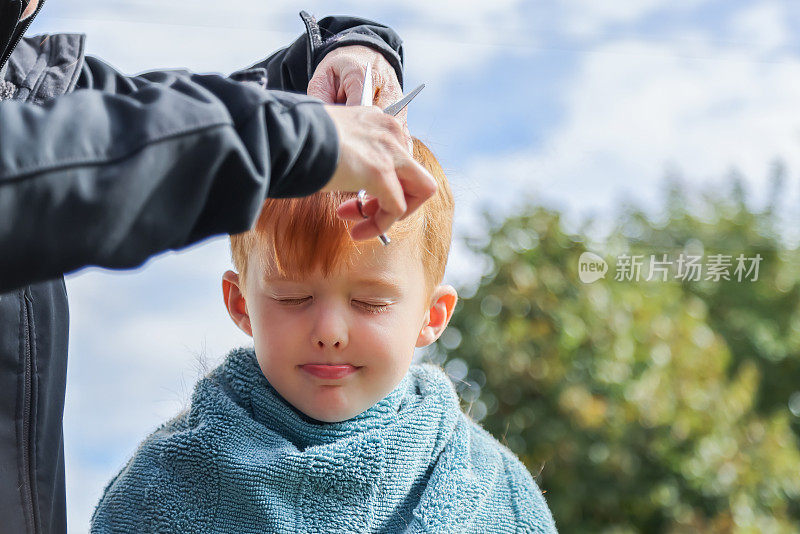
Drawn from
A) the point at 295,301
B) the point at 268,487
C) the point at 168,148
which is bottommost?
the point at 268,487

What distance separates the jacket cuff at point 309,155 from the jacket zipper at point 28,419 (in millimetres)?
500

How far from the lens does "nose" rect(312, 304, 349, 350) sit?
1.30 metres

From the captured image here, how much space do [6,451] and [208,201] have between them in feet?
1.92

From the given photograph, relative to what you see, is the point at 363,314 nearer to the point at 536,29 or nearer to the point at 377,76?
the point at 377,76

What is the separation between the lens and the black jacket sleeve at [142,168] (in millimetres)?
730

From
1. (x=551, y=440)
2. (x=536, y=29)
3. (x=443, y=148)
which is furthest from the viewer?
(x=551, y=440)

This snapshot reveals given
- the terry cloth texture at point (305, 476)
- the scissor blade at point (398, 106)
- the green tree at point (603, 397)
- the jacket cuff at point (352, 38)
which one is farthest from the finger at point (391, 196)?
the green tree at point (603, 397)

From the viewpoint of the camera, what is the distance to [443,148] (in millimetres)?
1675

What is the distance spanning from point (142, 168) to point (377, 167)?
249 millimetres

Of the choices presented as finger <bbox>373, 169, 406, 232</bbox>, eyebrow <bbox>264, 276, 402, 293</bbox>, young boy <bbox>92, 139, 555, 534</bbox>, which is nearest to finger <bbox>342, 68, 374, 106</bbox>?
young boy <bbox>92, 139, 555, 534</bbox>

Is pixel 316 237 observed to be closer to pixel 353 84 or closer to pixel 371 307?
pixel 371 307

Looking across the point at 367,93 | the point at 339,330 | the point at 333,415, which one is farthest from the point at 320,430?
the point at 367,93

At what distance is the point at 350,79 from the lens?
1.50 m

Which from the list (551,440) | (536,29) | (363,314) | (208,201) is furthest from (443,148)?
(551,440)
